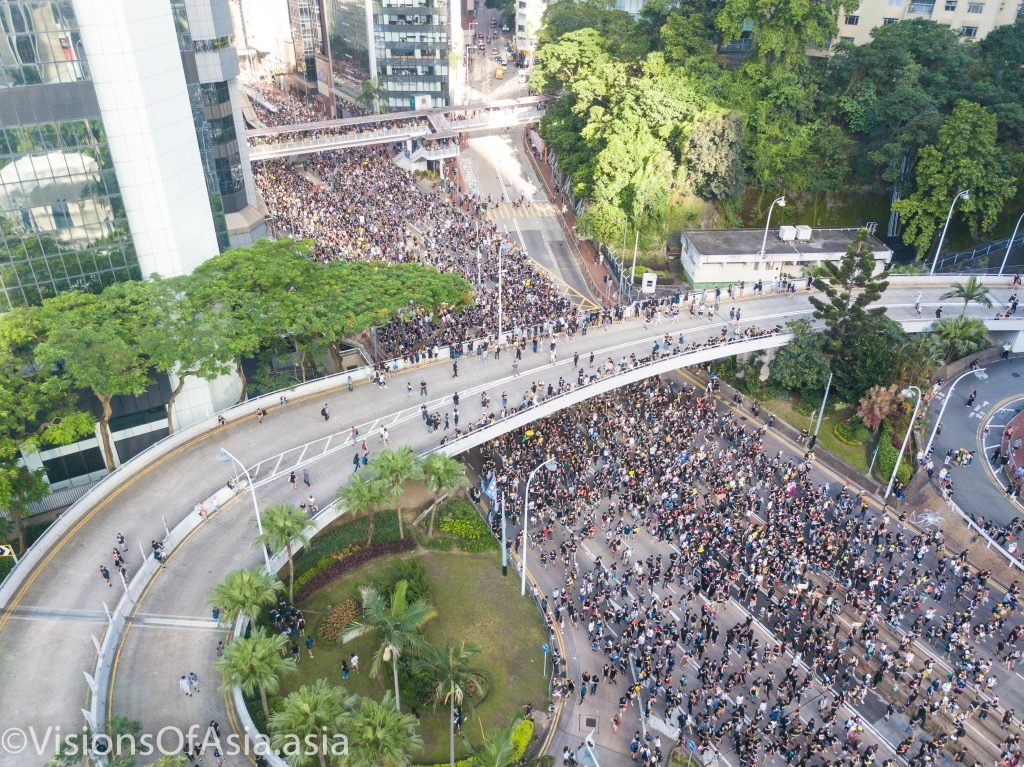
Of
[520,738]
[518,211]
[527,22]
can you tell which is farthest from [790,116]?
[527,22]

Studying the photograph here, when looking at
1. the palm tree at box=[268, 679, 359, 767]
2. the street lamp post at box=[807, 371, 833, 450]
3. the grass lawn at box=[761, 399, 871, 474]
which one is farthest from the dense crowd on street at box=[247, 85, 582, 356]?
the palm tree at box=[268, 679, 359, 767]

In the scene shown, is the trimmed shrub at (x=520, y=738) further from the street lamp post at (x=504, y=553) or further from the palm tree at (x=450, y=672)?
the street lamp post at (x=504, y=553)

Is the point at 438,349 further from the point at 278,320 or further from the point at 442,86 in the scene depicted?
the point at 442,86

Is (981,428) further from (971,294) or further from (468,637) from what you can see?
(468,637)

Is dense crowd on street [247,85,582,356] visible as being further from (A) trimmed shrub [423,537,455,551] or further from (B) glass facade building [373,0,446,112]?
(B) glass facade building [373,0,446,112]

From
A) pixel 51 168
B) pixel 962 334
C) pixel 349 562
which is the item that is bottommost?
pixel 349 562

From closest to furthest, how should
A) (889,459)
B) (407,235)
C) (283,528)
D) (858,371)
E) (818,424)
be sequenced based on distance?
(283,528), (889,459), (858,371), (818,424), (407,235)
